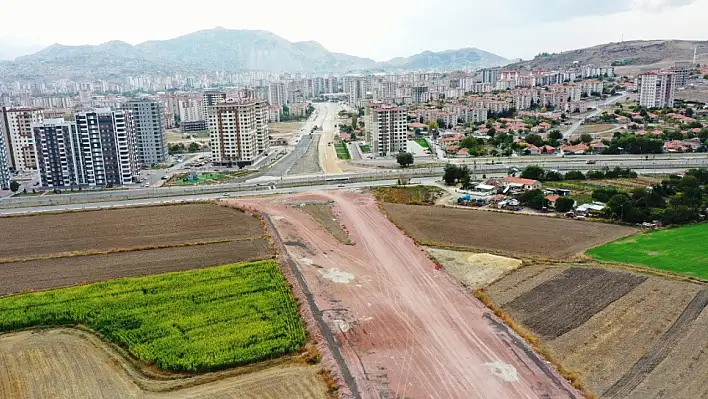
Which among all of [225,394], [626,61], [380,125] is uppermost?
[626,61]

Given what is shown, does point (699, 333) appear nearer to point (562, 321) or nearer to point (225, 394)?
point (562, 321)

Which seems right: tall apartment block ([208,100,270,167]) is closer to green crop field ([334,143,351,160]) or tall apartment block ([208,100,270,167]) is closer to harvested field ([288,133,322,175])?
harvested field ([288,133,322,175])

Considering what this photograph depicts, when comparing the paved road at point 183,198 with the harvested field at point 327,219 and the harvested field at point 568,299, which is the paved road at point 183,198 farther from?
the harvested field at point 568,299

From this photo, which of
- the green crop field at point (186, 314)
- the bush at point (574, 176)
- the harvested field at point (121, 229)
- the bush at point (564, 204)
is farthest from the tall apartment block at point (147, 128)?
the bush at point (564, 204)

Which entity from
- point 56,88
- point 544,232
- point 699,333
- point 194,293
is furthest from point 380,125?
point 56,88

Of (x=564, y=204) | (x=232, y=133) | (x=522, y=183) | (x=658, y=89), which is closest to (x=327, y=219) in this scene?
(x=564, y=204)

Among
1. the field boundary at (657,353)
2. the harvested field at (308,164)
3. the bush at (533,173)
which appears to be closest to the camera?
the field boundary at (657,353)

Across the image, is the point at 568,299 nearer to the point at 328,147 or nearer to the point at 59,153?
the point at 59,153
